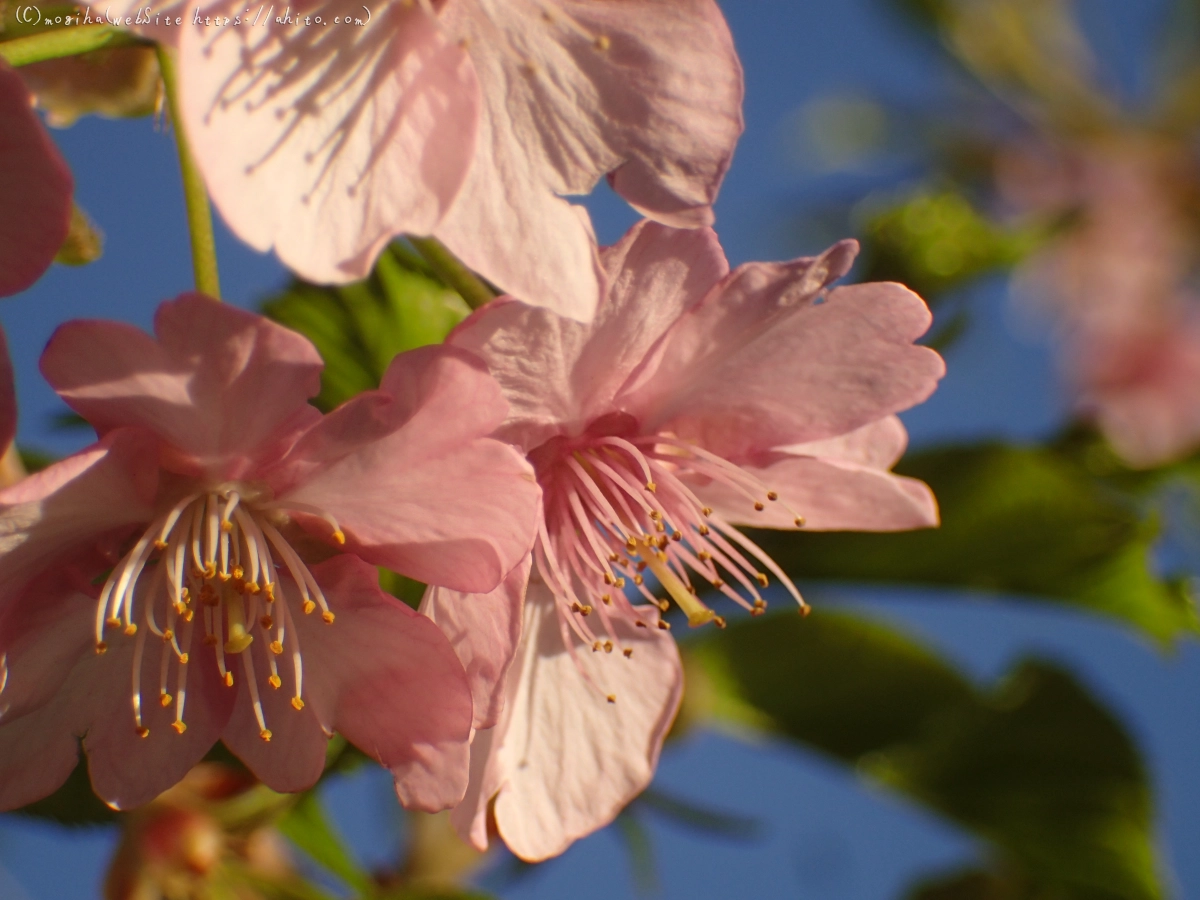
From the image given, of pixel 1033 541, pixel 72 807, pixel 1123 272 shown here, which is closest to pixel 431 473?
pixel 72 807

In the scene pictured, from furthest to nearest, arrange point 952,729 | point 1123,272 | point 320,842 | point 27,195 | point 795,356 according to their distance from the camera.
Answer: point 1123,272
point 952,729
point 320,842
point 795,356
point 27,195

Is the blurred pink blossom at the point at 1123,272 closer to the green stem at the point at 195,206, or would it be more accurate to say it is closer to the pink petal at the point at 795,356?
the pink petal at the point at 795,356

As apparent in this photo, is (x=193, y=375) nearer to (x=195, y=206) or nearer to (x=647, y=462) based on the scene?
(x=195, y=206)

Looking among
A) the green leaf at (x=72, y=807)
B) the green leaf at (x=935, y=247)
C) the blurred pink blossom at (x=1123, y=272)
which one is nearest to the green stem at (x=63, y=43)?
the green leaf at (x=72, y=807)

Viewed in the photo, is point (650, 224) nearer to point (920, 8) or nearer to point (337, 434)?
point (337, 434)

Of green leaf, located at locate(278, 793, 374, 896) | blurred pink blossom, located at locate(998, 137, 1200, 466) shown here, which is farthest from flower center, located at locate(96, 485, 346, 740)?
blurred pink blossom, located at locate(998, 137, 1200, 466)

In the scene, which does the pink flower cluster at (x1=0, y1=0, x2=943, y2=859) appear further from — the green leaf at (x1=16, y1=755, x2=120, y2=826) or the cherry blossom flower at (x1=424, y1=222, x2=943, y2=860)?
the green leaf at (x1=16, y1=755, x2=120, y2=826)
